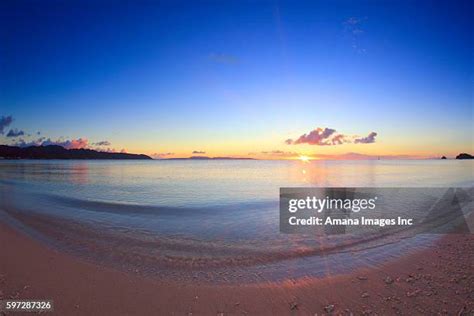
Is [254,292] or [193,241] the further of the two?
[193,241]

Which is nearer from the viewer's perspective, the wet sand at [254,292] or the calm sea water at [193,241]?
the wet sand at [254,292]

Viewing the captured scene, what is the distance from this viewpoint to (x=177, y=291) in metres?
6.83

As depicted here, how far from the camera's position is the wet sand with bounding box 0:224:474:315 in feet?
19.4

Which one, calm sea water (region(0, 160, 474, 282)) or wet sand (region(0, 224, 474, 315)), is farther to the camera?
calm sea water (region(0, 160, 474, 282))

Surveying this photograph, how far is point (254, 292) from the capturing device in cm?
677

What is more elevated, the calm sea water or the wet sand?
the wet sand

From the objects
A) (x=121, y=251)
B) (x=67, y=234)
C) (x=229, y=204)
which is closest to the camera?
(x=121, y=251)

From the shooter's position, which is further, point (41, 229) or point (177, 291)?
point (41, 229)

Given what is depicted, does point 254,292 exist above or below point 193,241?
above

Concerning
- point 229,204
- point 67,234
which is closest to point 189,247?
point 67,234

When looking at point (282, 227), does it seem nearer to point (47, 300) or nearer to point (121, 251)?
point (121, 251)

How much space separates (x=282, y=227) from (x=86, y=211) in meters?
12.7

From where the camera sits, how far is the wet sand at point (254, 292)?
232 inches

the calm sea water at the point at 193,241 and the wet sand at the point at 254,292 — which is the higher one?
the wet sand at the point at 254,292
